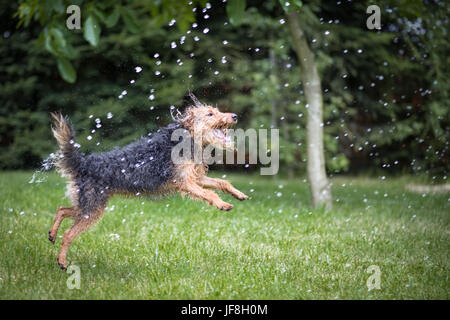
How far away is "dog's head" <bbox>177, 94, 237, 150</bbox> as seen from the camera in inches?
140

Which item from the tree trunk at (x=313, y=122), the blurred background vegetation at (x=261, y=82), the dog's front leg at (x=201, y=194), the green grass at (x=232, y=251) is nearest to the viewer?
the dog's front leg at (x=201, y=194)

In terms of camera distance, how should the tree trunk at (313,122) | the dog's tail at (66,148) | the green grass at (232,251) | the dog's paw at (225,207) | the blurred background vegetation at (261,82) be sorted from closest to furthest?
1. the dog's paw at (225,207)
2. the green grass at (232,251)
3. the dog's tail at (66,148)
4. the tree trunk at (313,122)
5. the blurred background vegetation at (261,82)

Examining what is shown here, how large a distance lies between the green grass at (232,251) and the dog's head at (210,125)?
0.83 meters

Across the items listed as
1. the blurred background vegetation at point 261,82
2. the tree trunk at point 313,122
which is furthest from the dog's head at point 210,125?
the blurred background vegetation at point 261,82

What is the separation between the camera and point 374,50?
31.8 feet

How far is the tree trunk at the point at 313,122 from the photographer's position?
20.8 feet

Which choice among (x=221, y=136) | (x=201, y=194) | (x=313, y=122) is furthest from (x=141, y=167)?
(x=313, y=122)

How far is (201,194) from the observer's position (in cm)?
340

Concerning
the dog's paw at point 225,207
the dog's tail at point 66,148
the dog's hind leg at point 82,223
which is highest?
the dog's tail at point 66,148

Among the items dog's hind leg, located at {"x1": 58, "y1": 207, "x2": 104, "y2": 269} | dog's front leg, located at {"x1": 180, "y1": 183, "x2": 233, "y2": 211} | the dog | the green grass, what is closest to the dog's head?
the dog

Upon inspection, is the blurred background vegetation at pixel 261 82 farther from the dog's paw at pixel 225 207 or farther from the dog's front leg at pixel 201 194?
the dog's paw at pixel 225 207
